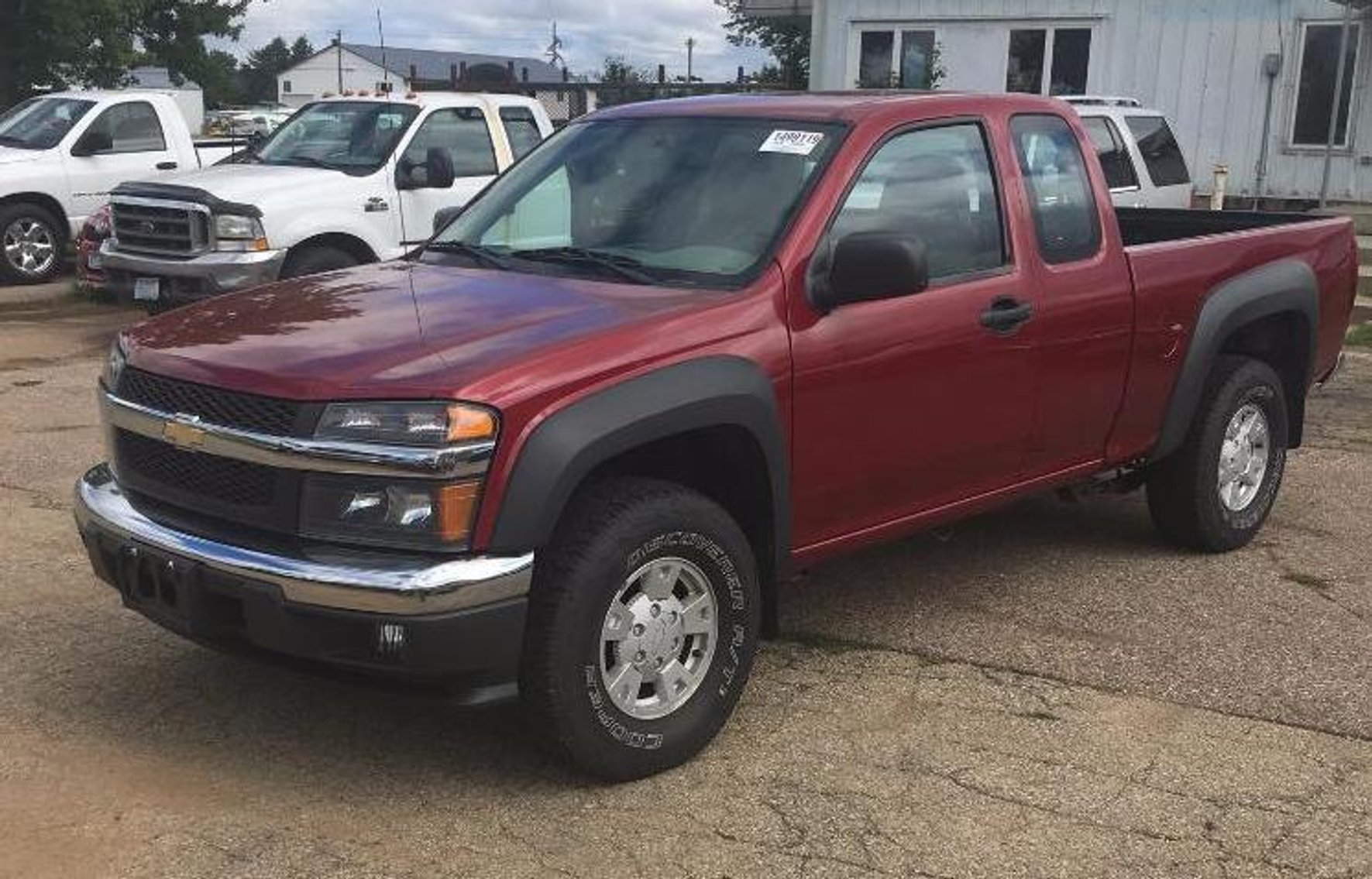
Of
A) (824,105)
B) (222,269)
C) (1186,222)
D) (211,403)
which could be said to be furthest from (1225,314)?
(222,269)

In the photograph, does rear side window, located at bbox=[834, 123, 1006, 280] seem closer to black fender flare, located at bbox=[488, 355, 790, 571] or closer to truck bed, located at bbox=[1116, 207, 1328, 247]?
black fender flare, located at bbox=[488, 355, 790, 571]

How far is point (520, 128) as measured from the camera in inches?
447

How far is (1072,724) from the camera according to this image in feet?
13.8

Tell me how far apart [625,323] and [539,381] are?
0.38 meters

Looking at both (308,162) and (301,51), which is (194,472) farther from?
(301,51)

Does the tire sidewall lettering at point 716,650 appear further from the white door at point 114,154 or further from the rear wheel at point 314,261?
the white door at point 114,154

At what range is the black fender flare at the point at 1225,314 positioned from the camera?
5.43 meters

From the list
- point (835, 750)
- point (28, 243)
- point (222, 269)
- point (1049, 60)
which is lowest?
point (835, 750)

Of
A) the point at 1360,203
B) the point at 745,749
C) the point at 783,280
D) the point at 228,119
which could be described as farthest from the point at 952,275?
the point at 228,119

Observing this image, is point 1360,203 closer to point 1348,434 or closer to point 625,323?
point 1348,434

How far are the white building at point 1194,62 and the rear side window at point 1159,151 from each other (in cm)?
514

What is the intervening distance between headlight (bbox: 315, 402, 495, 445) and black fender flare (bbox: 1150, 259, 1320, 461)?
3.13m

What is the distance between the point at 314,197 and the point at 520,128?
2071 mm

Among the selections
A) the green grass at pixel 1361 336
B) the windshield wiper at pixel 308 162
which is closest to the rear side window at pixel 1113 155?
the green grass at pixel 1361 336
